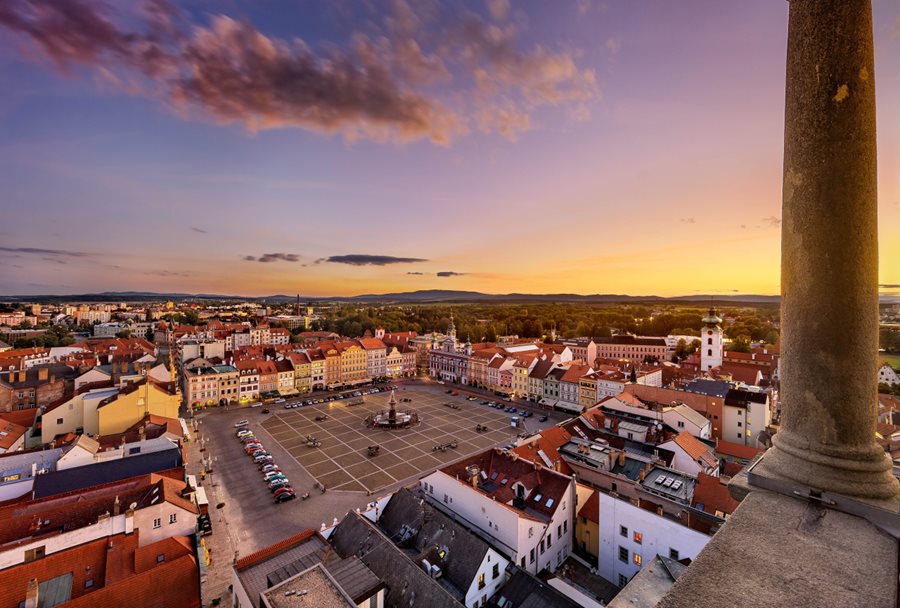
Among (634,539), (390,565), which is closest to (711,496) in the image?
(634,539)

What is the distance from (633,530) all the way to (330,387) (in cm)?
4878

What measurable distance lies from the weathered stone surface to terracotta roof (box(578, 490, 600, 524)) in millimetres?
20700

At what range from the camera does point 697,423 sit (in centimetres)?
3155

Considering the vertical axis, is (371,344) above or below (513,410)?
above

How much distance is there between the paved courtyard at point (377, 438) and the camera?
31328mm

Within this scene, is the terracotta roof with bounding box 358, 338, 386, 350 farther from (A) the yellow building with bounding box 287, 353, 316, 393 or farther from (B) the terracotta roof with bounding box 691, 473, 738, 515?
(B) the terracotta roof with bounding box 691, 473, 738, 515

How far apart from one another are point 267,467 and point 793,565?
113ft

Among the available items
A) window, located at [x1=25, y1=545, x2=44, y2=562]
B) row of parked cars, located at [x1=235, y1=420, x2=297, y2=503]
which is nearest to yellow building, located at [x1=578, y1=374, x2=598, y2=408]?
row of parked cars, located at [x1=235, y1=420, x2=297, y2=503]

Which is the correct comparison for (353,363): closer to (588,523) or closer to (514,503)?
(514,503)

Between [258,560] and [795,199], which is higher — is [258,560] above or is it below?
below

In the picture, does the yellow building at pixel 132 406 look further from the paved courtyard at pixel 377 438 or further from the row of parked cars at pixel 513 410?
the row of parked cars at pixel 513 410

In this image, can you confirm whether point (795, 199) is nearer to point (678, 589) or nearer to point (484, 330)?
point (678, 589)

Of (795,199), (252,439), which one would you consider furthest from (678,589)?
(252,439)

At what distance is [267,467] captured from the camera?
102 feet
